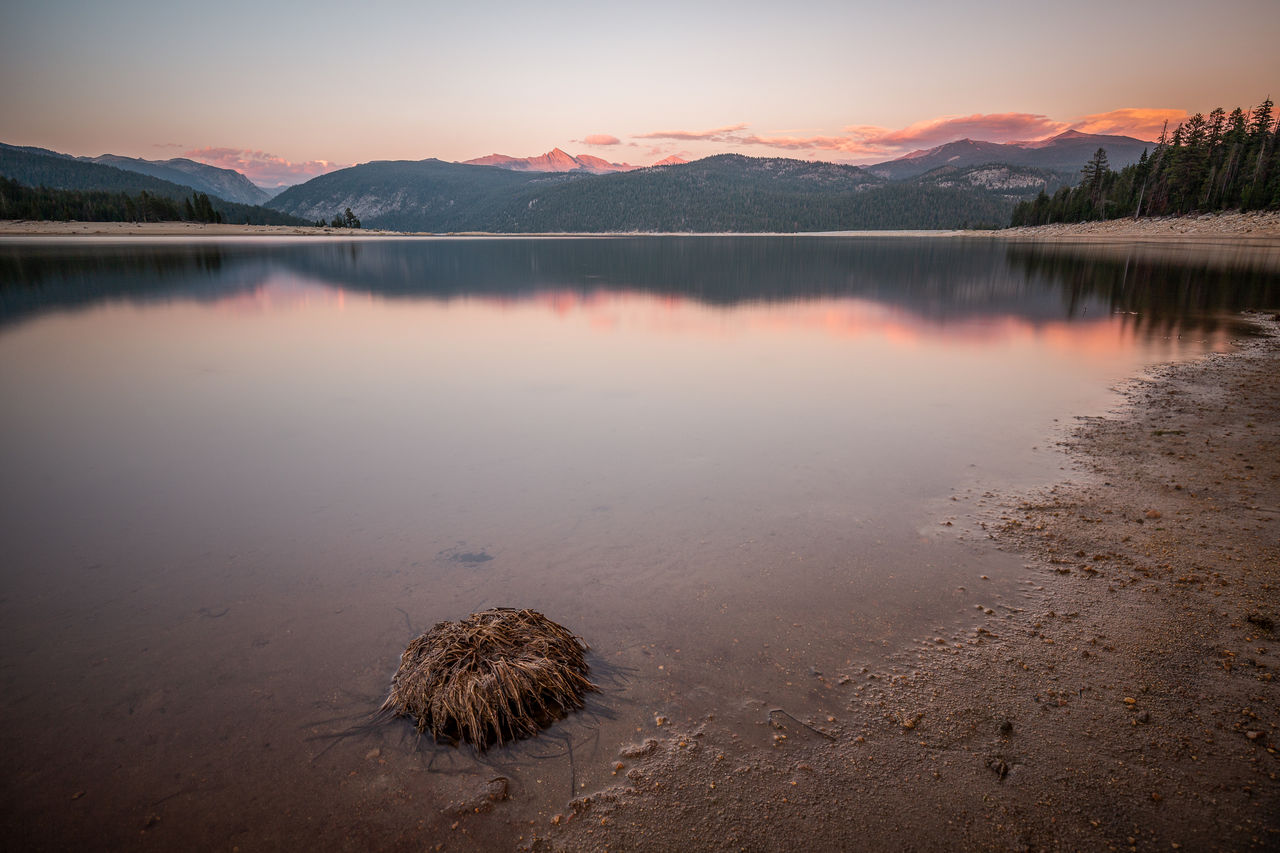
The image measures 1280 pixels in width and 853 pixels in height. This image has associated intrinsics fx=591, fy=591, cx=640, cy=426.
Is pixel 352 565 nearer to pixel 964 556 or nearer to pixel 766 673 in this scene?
pixel 766 673

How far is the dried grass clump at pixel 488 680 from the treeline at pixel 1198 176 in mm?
109902

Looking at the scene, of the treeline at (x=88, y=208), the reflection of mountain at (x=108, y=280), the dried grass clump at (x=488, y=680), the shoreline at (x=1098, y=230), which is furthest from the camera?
the treeline at (x=88, y=208)

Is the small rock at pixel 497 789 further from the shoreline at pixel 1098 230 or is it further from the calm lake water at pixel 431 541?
the shoreline at pixel 1098 230

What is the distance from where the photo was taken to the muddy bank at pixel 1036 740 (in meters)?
3.42

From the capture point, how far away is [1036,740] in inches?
157

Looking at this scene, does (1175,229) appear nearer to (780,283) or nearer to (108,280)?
(780,283)

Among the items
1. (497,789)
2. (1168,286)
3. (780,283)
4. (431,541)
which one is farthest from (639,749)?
(1168,286)

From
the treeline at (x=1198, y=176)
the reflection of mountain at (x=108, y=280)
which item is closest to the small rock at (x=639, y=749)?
the reflection of mountain at (x=108, y=280)

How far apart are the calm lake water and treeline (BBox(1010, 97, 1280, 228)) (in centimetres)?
9646

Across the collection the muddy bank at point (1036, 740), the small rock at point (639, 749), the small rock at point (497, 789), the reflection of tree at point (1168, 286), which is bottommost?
the small rock at point (497, 789)

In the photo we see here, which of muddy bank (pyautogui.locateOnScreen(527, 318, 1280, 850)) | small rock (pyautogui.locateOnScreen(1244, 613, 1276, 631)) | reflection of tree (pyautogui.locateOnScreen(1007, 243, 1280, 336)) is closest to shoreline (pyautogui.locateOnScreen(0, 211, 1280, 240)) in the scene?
reflection of tree (pyautogui.locateOnScreen(1007, 243, 1280, 336))

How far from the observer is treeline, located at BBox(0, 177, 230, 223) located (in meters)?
122

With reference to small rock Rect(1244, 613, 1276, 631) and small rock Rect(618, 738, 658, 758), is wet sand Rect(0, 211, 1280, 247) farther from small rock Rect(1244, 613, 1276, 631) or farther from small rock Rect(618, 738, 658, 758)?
small rock Rect(618, 738, 658, 758)

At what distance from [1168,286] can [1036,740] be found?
39597mm
